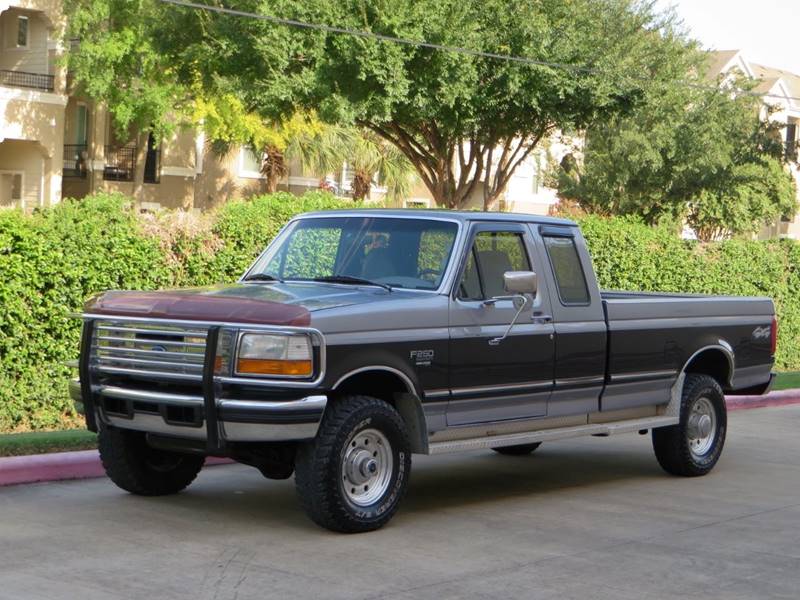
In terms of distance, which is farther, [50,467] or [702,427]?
[702,427]

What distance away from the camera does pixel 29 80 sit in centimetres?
4275

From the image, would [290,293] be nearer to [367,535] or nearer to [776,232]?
[367,535]

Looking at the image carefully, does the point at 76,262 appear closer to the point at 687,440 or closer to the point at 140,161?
the point at 687,440

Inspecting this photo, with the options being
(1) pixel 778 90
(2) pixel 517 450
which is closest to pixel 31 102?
(2) pixel 517 450

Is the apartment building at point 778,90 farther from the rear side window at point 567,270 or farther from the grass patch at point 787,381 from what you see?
the rear side window at point 567,270

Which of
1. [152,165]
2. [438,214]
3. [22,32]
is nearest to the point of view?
[438,214]

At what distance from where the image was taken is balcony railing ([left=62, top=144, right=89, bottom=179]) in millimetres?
44938

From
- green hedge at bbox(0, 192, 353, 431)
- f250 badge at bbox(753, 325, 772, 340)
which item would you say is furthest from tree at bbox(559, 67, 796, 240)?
f250 badge at bbox(753, 325, 772, 340)

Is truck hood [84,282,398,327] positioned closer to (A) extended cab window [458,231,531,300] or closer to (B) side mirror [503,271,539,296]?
(A) extended cab window [458,231,531,300]

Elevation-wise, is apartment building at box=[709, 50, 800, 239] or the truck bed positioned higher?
apartment building at box=[709, 50, 800, 239]

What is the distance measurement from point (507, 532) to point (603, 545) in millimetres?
697

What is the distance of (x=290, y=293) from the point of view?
941 centimetres

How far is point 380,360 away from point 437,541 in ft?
4.04

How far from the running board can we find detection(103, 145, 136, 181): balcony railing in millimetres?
36248
